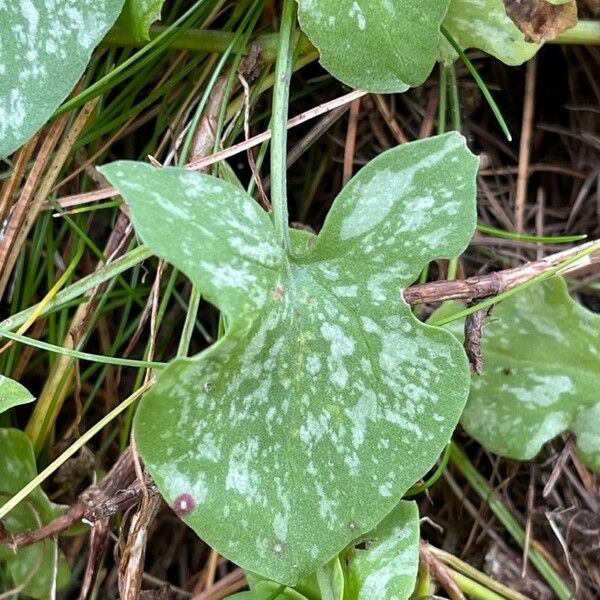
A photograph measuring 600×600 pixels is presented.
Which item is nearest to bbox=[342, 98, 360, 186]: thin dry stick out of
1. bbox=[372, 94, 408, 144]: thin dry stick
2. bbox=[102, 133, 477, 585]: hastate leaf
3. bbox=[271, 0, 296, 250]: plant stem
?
bbox=[372, 94, 408, 144]: thin dry stick

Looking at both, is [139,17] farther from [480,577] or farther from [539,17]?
[480,577]

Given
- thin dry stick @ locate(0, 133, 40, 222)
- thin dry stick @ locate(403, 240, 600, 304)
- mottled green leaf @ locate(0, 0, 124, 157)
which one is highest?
mottled green leaf @ locate(0, 0, 124, 157)

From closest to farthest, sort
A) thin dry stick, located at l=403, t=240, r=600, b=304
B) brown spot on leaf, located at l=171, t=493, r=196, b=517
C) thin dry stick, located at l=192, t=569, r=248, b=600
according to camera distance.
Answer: brown spot on leaf, located at l=171, t=493, r=196, b=517, thin dry stick, located at l=403, t=240, r=600, b=304, thin dry stick, located at l=192, t=569, r=248, b=600

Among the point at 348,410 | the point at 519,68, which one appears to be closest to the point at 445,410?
the point at 348,410

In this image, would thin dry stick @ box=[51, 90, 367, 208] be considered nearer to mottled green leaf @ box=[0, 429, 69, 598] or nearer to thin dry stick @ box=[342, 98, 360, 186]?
thin dry stick @ box=[342, 98, 360, 186]

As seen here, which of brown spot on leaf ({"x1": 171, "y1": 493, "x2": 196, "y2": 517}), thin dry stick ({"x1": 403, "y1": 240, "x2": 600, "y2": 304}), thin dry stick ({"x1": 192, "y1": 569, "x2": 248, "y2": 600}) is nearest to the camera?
brown spot on leaf ({"x1": 171, "y1": 493, "x2": 196, "y2": 517})

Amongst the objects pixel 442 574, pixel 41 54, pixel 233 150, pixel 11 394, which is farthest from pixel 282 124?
pixel 442 574

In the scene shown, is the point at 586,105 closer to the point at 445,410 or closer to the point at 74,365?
the point at 445,410
